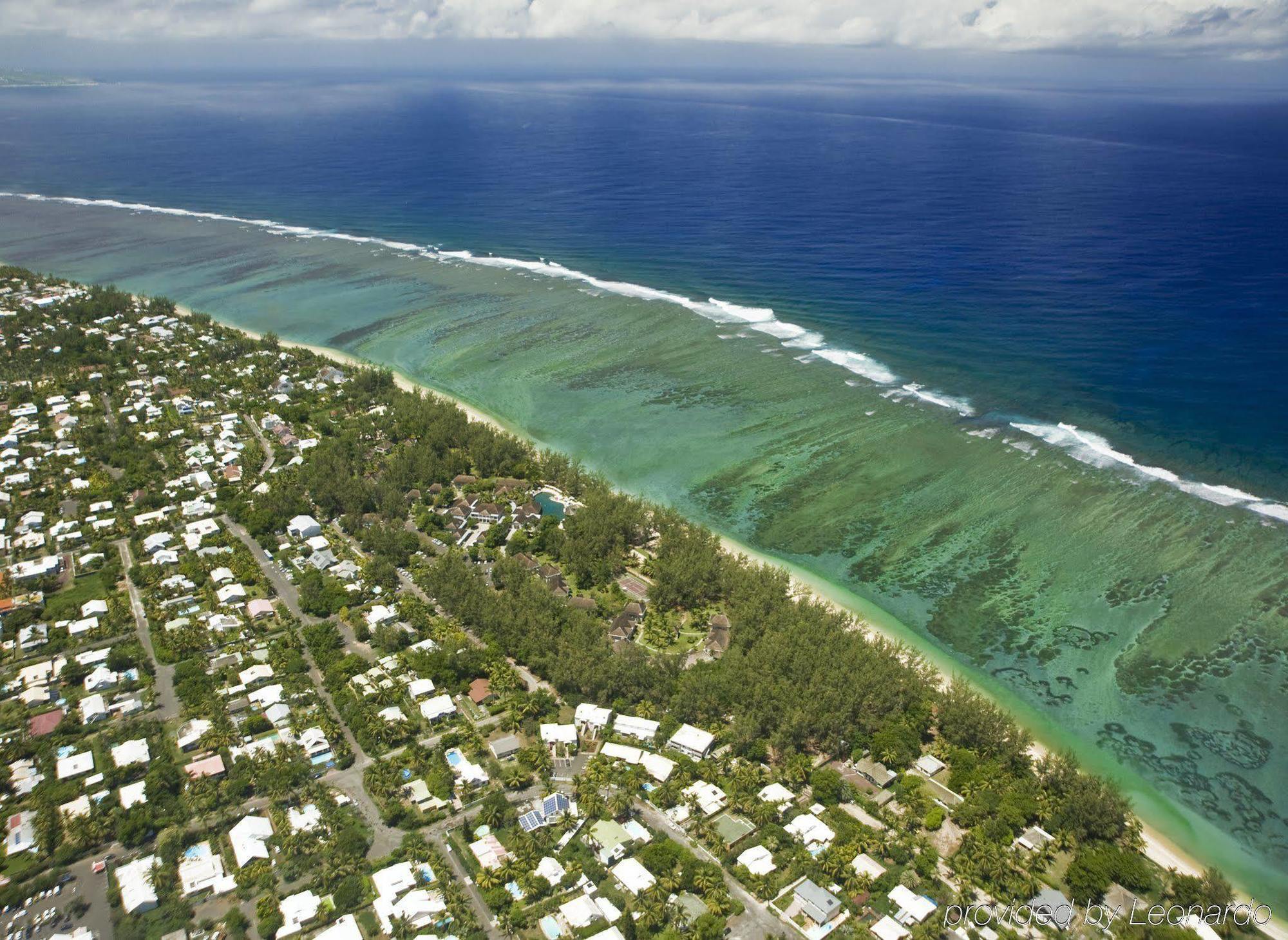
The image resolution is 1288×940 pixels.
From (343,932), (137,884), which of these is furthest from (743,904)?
(137,884)

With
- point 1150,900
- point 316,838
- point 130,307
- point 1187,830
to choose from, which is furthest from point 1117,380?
point 130,307

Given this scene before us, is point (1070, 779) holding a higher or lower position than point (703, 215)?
lower

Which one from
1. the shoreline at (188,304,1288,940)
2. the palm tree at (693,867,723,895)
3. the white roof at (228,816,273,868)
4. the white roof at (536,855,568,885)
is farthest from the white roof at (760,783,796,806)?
the white roof at (228,816,273,868)

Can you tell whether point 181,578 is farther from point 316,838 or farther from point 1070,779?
point 1070,779

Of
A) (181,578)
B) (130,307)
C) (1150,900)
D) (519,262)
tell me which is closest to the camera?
(1150,900)

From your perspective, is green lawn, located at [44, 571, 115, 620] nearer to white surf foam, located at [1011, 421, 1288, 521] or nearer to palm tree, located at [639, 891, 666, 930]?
palm tree, located at [639, 891, 666, 930]

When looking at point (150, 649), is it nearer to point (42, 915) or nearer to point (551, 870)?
point (42, 915)

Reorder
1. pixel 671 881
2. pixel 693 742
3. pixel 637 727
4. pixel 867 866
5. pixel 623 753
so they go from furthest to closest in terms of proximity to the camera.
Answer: pixel 637 727
pixel 693 742
pixel 623 753
pixel 867 866
pixel 671 881
